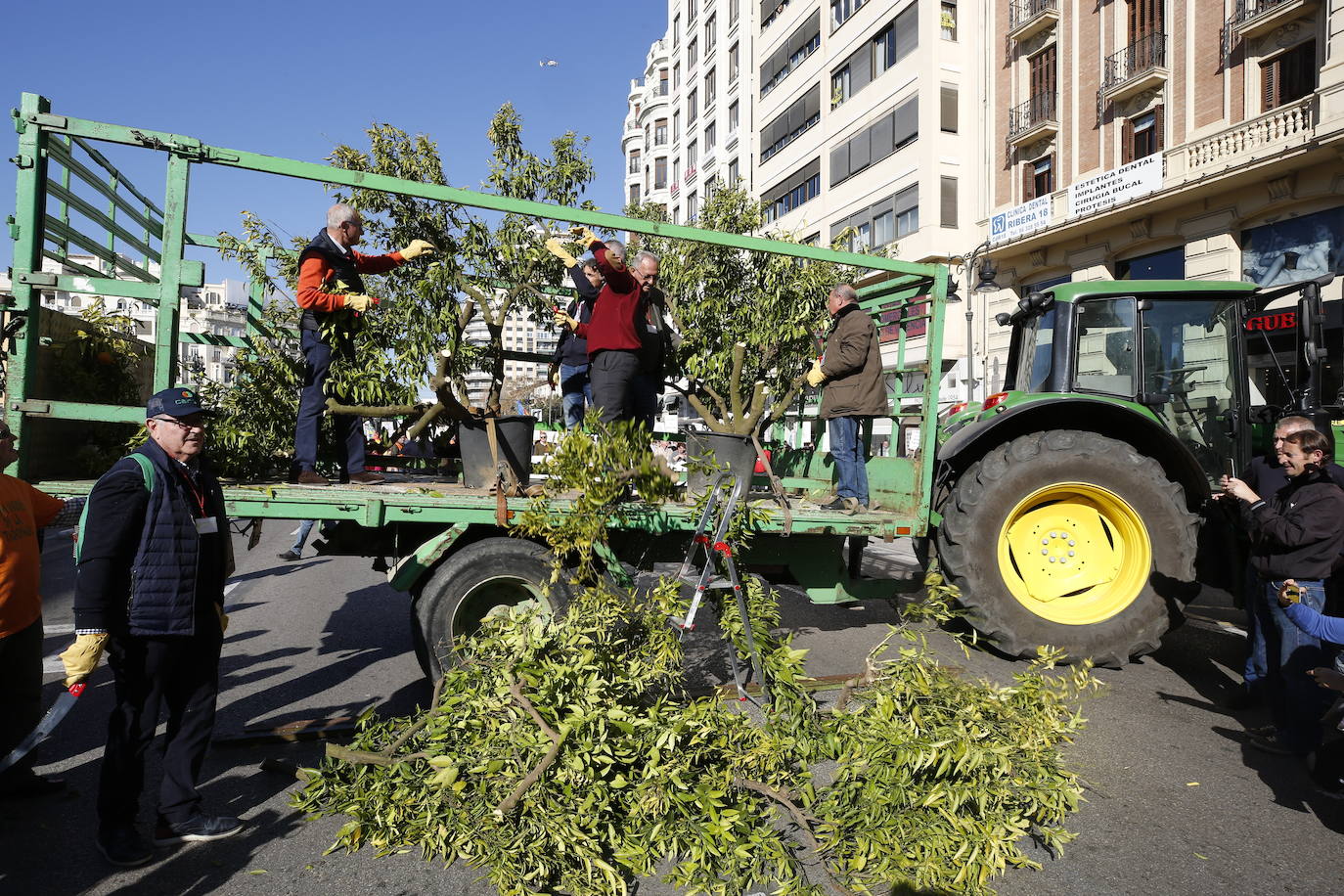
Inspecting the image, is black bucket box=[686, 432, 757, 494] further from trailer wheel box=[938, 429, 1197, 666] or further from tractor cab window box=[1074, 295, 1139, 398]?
tractor cab window box=[1074, 295, 1139, 398]

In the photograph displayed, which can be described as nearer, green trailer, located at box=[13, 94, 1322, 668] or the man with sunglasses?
the man with sunglasses

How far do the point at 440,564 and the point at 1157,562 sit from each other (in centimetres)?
424

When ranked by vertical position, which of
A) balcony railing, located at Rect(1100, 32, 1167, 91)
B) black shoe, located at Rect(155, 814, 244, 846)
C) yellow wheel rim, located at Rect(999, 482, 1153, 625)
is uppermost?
balcony railing, located at Rect(1100, 32, 1167, 91)

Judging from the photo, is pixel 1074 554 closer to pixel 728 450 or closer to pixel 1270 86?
pixel 728 450

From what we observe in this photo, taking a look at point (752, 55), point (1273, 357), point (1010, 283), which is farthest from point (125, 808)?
point (752, 55)

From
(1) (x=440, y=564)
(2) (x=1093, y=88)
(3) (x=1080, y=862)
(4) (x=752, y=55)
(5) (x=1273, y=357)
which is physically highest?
(4) (x=752, y=55)

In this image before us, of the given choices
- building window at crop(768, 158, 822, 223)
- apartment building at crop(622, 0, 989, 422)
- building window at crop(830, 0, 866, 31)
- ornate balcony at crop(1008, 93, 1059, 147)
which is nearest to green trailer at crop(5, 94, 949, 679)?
apartment building at crop(622, 0, 989, 422)

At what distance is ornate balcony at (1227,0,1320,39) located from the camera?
15352 millimetres

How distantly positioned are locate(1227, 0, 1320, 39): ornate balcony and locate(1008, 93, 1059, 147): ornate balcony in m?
4.80

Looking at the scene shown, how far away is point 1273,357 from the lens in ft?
17.2

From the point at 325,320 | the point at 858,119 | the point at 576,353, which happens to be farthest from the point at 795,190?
the point at 325,320

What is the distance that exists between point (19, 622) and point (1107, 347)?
6324 millimetres

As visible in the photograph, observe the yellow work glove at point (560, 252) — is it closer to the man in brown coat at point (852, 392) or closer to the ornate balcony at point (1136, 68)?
the man in brown coat at point (852, 392)

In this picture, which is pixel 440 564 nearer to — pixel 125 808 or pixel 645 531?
pixel 645 531
